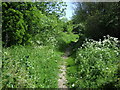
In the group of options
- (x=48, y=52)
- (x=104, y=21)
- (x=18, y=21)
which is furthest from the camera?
(x=104, y=21)

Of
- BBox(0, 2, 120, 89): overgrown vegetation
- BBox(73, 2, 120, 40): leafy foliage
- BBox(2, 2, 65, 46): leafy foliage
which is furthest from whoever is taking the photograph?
BBox(73, 2, 120, 40): leafy foliage

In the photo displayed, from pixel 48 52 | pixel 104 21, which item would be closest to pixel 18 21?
pixel 48 52

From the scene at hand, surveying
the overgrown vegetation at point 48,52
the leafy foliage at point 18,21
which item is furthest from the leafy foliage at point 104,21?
the leafy foliage at point 18,21

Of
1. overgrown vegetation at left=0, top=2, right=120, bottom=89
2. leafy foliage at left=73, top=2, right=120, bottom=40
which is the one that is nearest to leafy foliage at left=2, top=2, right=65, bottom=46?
overgrown vegetation at left=0, top=2, right=120, bottom=89

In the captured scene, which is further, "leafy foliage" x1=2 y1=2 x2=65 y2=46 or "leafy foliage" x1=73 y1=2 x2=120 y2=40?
"leafy foliage" x1=73 y1=2 x2=120 y2=40

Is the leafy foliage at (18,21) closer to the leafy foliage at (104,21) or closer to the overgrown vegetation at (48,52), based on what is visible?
the overgrown vegetation at (48,52)

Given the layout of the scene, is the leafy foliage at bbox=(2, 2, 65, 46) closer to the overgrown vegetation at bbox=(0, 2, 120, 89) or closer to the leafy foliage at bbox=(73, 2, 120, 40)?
the overgrown vegetation at bbox=(0, 2, 120, 89)

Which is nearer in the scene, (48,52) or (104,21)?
(48,52)

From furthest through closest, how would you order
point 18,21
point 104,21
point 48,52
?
point 104,21
point 48,52
point 18,21

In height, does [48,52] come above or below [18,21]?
below

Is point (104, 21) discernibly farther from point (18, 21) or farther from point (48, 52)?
point (18, 21)

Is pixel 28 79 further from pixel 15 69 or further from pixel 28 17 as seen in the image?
pixel 28 17

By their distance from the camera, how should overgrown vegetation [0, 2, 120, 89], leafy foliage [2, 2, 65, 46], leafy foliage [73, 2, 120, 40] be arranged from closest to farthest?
overgrown vegetation [0, 2, 120, 89], leafy foliage [2, 2, 65, 46], leafy foliage [73, 2, 120, 40]

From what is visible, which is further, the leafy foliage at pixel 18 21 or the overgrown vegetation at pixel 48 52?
the leafy foliage at pixel 18 21
